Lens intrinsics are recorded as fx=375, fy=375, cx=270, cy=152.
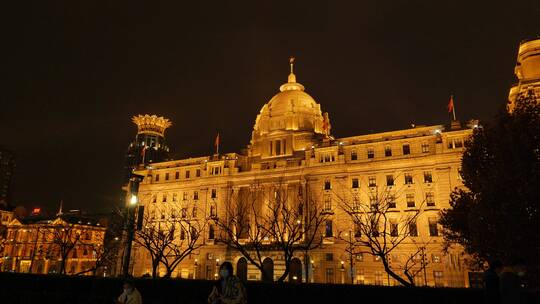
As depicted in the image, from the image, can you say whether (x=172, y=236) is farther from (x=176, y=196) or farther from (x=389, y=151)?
(x=389, y=151)

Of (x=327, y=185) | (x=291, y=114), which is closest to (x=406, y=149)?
(x=327, y=185)

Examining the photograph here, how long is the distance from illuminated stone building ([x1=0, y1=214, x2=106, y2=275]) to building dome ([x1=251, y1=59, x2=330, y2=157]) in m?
57.1

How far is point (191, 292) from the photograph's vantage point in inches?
877

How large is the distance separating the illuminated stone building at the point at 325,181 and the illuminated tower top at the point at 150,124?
109 m

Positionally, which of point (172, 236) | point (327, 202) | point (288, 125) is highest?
point (288, 125)

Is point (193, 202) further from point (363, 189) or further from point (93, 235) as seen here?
point (93, 235)

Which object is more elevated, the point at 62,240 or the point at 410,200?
the point at 410,200

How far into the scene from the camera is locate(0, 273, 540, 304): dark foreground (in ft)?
58.8

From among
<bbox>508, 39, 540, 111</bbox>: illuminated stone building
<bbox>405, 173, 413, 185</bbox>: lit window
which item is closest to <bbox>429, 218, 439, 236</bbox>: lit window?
<bbox>405, 173, 413, 185</bbox>: lit window

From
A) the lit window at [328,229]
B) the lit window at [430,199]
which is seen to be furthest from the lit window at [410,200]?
the lit window at [328,229]

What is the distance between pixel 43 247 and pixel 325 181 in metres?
85.8

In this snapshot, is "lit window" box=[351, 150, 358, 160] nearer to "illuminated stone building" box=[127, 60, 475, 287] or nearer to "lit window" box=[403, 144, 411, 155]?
"illuminated stone building" box=[127, 60, 475, 287]

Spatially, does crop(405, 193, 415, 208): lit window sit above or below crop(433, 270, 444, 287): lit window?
above

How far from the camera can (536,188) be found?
2552 centimetres
